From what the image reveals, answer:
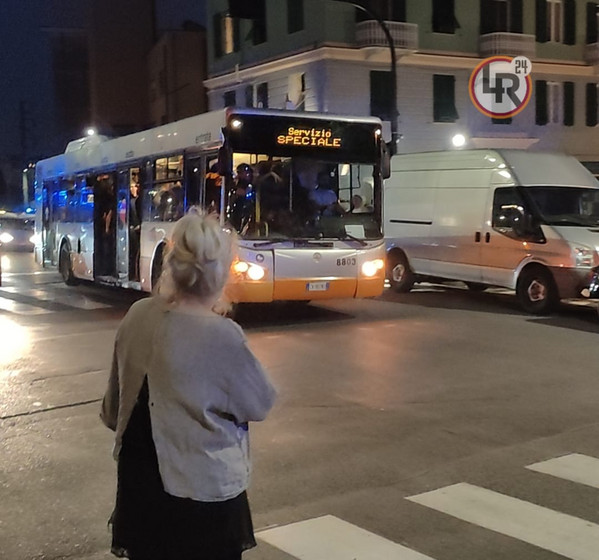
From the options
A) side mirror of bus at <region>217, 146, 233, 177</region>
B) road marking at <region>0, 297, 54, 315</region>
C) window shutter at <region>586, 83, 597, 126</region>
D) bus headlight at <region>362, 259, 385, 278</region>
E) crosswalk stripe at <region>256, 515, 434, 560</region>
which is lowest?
crosswalk stripe at <region>256, 515, 434, 560</region>

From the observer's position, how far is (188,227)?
9.89 ft

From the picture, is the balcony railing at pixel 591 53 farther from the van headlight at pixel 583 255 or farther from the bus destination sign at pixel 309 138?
the bus destination sign at pixel 309 138

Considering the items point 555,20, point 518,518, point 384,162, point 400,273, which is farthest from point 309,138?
point 555,20

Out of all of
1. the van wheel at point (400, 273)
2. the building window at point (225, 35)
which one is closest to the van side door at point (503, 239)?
the van wheel at point (400, 273)

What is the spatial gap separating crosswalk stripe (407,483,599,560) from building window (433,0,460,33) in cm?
3115

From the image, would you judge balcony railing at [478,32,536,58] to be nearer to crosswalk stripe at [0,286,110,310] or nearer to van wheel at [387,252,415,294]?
van wheel at [387,252,415,294]

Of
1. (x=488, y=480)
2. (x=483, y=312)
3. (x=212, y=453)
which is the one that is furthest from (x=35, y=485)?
(x=483, y=312)

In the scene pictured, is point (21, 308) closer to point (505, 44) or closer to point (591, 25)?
point (505, 44)

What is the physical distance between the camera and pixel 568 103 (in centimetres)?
3741

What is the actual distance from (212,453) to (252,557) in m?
2.00

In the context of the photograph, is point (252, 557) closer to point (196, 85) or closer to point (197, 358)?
point (197, 358)

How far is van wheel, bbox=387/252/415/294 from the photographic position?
18.2m

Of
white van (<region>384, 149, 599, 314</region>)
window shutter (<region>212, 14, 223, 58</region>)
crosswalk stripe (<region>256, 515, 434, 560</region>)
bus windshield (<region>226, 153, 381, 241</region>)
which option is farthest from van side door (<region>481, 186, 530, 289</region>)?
window shutter (<region>212, 14, 223, 58</region>)

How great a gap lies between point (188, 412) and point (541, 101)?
3619 centimetres
